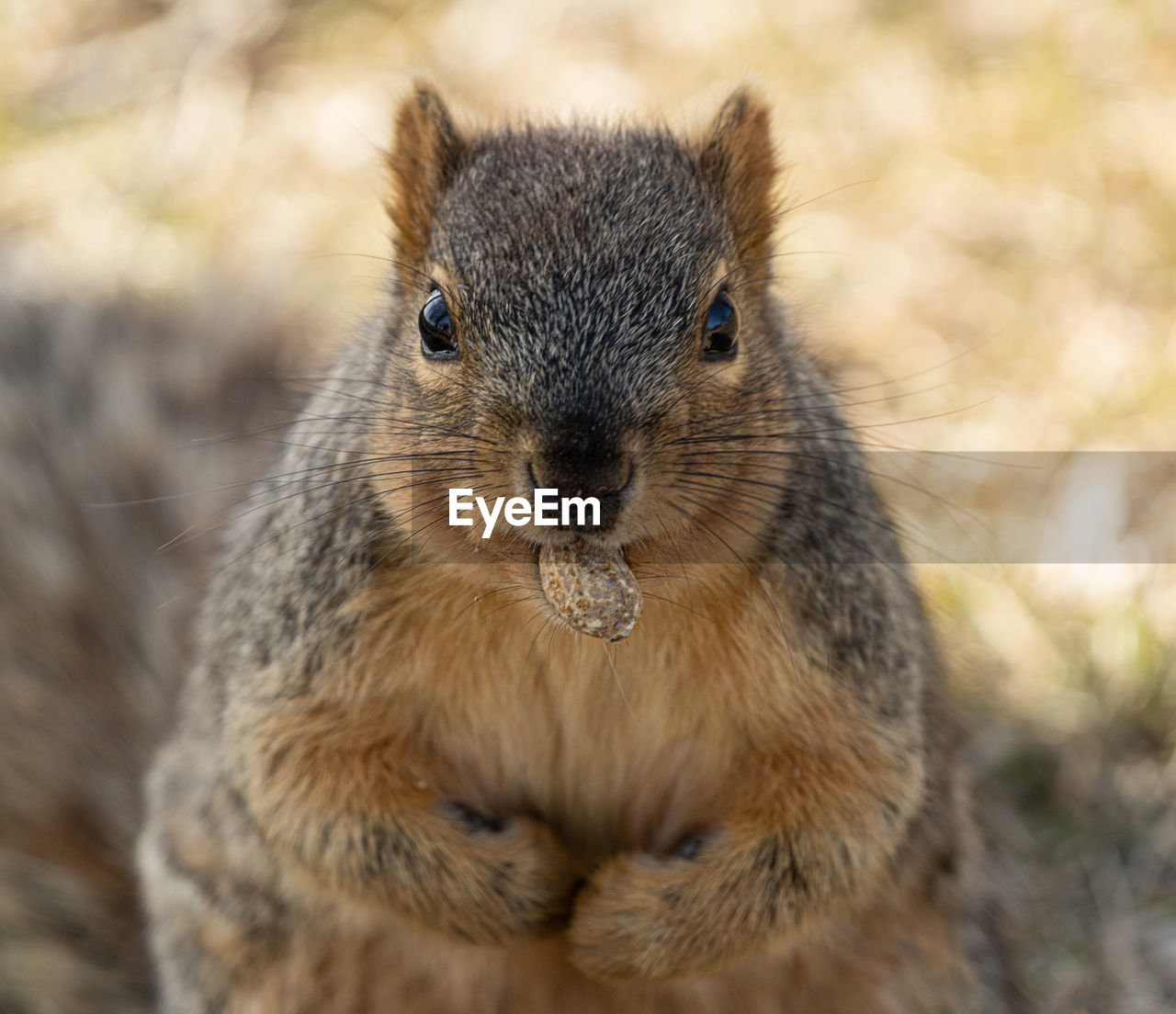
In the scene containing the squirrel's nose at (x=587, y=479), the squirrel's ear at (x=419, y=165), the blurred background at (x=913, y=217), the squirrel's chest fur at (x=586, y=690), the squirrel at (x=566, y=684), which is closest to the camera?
the squirrel's nose at (x=587, y=479)

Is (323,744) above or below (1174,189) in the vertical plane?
below

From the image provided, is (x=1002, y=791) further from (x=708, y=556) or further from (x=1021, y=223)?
(x=1021, y=223)

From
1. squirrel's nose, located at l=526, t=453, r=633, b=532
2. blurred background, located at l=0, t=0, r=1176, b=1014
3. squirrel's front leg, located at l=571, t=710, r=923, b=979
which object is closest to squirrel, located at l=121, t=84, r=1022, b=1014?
squirrel's front leg, located at l=571, t=710, r=923, b=979

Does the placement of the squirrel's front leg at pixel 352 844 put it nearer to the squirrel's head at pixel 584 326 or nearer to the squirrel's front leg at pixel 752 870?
the squirrel's front leg at pixel 752 870

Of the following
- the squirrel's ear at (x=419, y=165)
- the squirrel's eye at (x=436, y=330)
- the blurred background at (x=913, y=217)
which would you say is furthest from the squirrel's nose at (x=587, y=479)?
the blurred background at (x=913, y=217)

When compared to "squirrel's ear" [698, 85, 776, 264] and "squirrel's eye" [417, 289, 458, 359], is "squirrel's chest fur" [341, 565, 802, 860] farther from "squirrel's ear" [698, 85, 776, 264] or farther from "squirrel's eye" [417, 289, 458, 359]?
"squirrel's ear" [698, 85, 776, 264]

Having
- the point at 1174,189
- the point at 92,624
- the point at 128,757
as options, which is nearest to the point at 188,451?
the point at 92,624

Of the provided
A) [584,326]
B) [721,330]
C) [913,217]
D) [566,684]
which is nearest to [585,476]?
[584,326]
